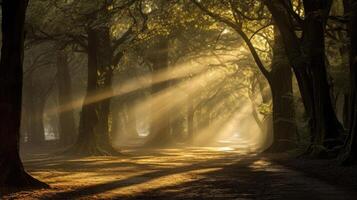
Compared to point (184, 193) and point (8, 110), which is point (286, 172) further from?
point (8, 110)

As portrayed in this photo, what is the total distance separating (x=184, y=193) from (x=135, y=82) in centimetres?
5081

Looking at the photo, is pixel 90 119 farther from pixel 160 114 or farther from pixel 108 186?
pixel 160 114

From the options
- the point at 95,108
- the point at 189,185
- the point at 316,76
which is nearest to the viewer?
the point at 189,185

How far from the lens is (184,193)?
45.0 feet

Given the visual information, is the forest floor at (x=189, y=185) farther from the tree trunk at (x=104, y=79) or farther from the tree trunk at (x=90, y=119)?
the tree trunk at (x=104, y=79)

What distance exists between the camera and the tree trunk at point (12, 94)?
555 inches

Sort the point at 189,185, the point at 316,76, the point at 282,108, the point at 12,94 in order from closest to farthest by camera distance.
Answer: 1. the point at 12,94
2. the point at 189,185
3. the point at 316,76
4. the point at 282,108

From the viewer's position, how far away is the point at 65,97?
45.7 meters

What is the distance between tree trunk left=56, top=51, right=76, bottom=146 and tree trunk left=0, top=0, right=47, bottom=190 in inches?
1194

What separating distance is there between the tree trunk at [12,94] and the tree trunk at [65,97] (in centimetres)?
3032

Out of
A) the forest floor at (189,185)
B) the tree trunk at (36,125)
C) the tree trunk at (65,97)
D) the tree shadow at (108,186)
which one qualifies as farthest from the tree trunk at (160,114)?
the tree shadow at (108,186)

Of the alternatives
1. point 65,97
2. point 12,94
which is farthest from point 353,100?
point 65,97

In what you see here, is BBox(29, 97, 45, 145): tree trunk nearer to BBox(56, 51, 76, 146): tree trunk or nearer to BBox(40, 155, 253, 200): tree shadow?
BBox(56, 51, 76, 146): tree trunk

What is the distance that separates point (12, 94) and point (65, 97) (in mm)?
31595
